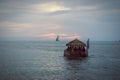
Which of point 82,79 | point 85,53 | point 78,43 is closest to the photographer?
point 82,79

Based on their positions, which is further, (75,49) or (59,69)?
(75,49)

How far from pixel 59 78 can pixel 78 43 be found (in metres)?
22.9

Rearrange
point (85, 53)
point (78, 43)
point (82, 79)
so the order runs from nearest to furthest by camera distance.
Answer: point (82, 79)
point (78, 43)
point (85, 53)

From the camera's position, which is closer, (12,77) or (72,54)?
(12,77)

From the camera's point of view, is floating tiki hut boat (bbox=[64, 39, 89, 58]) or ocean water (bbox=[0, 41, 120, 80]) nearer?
ocean water (bbox=[0, 41, 120, 80])

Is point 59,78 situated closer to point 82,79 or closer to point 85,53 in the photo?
point 82,79

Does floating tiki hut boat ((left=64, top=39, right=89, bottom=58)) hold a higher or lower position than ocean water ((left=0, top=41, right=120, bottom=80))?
higher

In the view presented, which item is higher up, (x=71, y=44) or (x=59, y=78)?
(x=71, y=44)

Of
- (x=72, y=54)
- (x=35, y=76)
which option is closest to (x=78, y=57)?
(x=72, y=54)

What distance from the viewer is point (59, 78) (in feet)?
91.5

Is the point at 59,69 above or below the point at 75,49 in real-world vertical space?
below

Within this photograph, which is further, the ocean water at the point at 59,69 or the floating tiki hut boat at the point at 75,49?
the floating tiki hut boat at the point at 75,49

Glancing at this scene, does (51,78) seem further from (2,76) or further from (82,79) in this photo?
(2,76)

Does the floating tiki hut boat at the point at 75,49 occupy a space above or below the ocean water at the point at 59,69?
above
